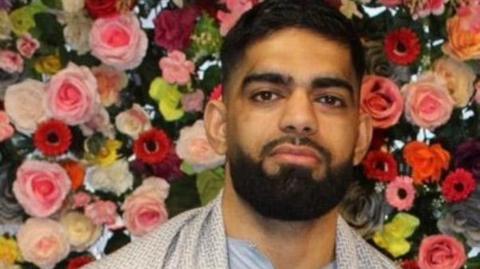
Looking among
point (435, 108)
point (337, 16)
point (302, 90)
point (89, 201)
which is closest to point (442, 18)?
point (435, 108)

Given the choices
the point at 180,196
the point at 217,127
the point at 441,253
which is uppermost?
the point at 217,127

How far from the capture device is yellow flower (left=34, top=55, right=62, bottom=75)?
1.67 metres

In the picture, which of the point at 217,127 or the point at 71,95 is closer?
the point at 217,127

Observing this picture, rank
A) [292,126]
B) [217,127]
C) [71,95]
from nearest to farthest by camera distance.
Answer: [292,126]
[217,127]
[71,95]

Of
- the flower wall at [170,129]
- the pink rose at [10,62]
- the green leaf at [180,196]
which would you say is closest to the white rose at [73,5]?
the flower wall at [170,129]

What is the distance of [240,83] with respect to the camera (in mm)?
1395

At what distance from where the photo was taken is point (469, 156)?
1.67 m

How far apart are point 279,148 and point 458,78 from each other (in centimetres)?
48

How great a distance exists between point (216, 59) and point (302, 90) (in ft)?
1.22

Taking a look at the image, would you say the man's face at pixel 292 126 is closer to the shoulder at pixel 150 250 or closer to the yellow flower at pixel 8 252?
the shoulder at pixel 150 250

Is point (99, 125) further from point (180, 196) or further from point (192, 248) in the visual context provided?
point (192, 248)

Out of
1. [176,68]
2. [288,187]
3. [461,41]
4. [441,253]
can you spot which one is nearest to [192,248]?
[288,187]

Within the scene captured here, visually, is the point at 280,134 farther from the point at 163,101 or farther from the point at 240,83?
the point at 163,101

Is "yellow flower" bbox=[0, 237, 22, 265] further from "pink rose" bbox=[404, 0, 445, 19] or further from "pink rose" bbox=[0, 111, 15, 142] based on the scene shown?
"pink rose" bbox=[404, 0, 445, 19]
